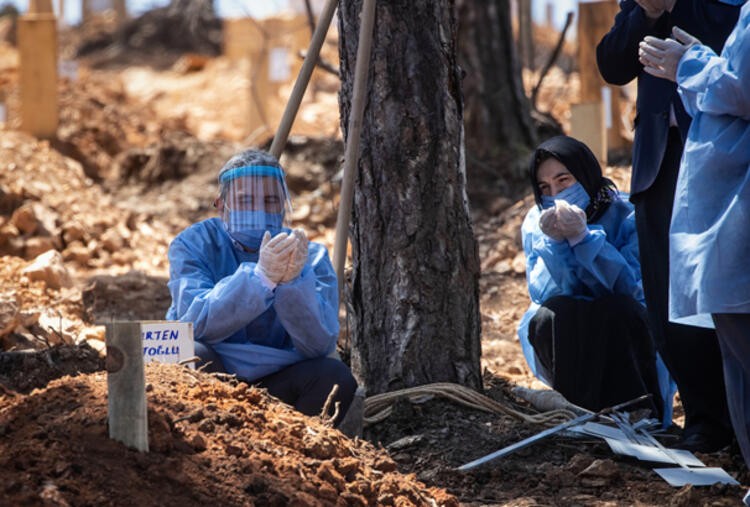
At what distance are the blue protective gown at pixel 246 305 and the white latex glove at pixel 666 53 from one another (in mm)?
1254

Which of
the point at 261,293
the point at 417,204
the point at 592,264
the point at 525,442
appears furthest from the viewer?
the point at 592,264

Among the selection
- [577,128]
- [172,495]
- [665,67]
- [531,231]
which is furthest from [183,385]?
[577,128]

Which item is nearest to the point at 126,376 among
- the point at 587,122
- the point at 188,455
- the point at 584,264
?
the point at 188,455

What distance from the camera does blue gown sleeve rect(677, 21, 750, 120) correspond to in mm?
3309

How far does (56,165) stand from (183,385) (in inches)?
316

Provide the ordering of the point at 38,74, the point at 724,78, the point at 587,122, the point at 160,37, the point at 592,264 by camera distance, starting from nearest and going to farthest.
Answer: the point at 724,78 < the point at 592,264 < the point at 587,122 < the point at 38,74 < the point at 160,37

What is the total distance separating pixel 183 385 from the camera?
3.27 metres

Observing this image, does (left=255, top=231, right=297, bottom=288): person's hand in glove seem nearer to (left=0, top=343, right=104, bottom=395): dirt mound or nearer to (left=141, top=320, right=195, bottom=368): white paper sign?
(left=141, top=320, right=195, bottom=368): white paper sign

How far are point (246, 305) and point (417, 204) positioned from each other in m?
0.89

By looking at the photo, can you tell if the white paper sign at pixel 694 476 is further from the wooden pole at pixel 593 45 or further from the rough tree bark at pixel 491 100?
the wooden pole at pixel 593 45

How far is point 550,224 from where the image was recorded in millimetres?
4562

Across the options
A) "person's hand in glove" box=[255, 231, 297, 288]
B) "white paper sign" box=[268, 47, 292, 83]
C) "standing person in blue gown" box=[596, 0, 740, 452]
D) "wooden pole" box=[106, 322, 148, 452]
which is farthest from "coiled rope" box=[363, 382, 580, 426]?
"white paper sign" box=[268, 47, 292, 83]

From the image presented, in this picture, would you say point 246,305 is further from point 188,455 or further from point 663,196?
point 663,196

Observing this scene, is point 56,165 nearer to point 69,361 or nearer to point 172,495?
point 69,361
